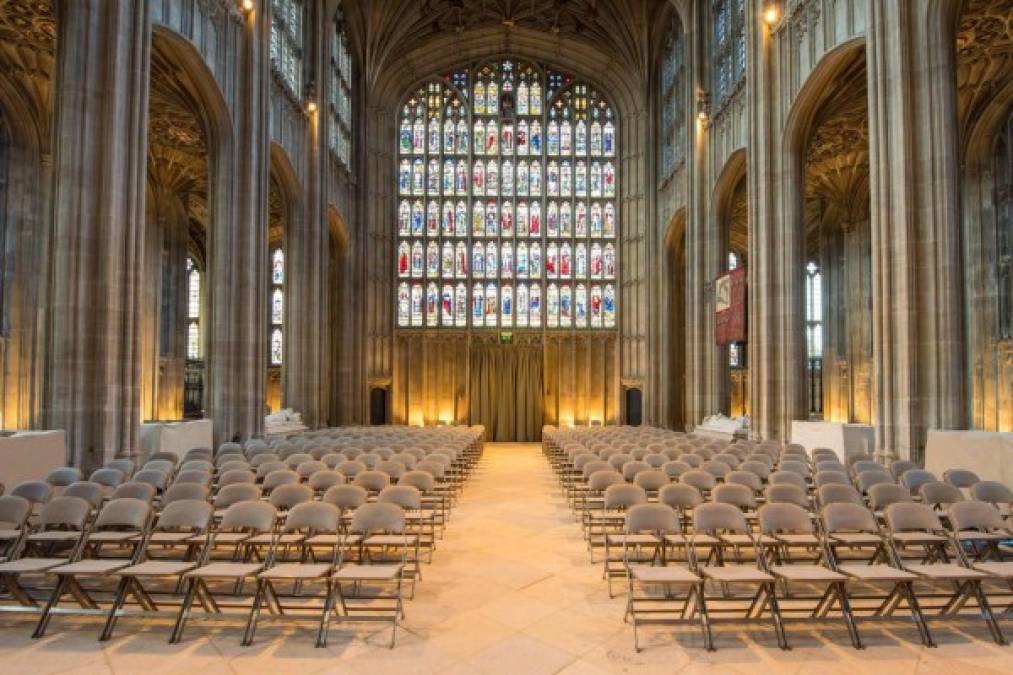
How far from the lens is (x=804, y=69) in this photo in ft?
59.5

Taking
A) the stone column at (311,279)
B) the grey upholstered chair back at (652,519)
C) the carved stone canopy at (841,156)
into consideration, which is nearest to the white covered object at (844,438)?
the carved stone canopy at (841,156)

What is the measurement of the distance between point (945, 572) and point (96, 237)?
42.3 feet

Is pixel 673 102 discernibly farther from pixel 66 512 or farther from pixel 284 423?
pixel 66 512

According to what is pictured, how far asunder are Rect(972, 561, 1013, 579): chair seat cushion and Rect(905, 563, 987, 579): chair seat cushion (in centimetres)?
12

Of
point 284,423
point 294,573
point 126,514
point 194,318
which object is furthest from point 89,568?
point 194,318

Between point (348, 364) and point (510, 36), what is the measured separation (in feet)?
63.4

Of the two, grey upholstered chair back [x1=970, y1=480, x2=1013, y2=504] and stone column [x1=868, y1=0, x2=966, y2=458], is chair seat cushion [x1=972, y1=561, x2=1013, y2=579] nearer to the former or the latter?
grey upholstered chair back [x1=970, y1=480, x2=1013, y2=504]

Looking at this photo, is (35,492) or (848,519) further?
(35,492)

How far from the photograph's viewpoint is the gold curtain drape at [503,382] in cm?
3669

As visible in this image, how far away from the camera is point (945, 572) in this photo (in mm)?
5906

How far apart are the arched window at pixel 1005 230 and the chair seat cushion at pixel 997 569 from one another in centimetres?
1905

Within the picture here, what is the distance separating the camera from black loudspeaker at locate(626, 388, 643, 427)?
36.1 m

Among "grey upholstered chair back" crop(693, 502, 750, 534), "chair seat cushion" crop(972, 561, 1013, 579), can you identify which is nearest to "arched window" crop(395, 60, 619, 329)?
"grey upholstered chair back" crop(693, 502, 750, 534)

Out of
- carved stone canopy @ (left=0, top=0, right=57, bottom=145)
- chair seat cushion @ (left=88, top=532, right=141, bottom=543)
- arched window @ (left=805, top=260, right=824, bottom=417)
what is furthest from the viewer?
arched window @ (left=805, top=260, right=824, bottom=417)
